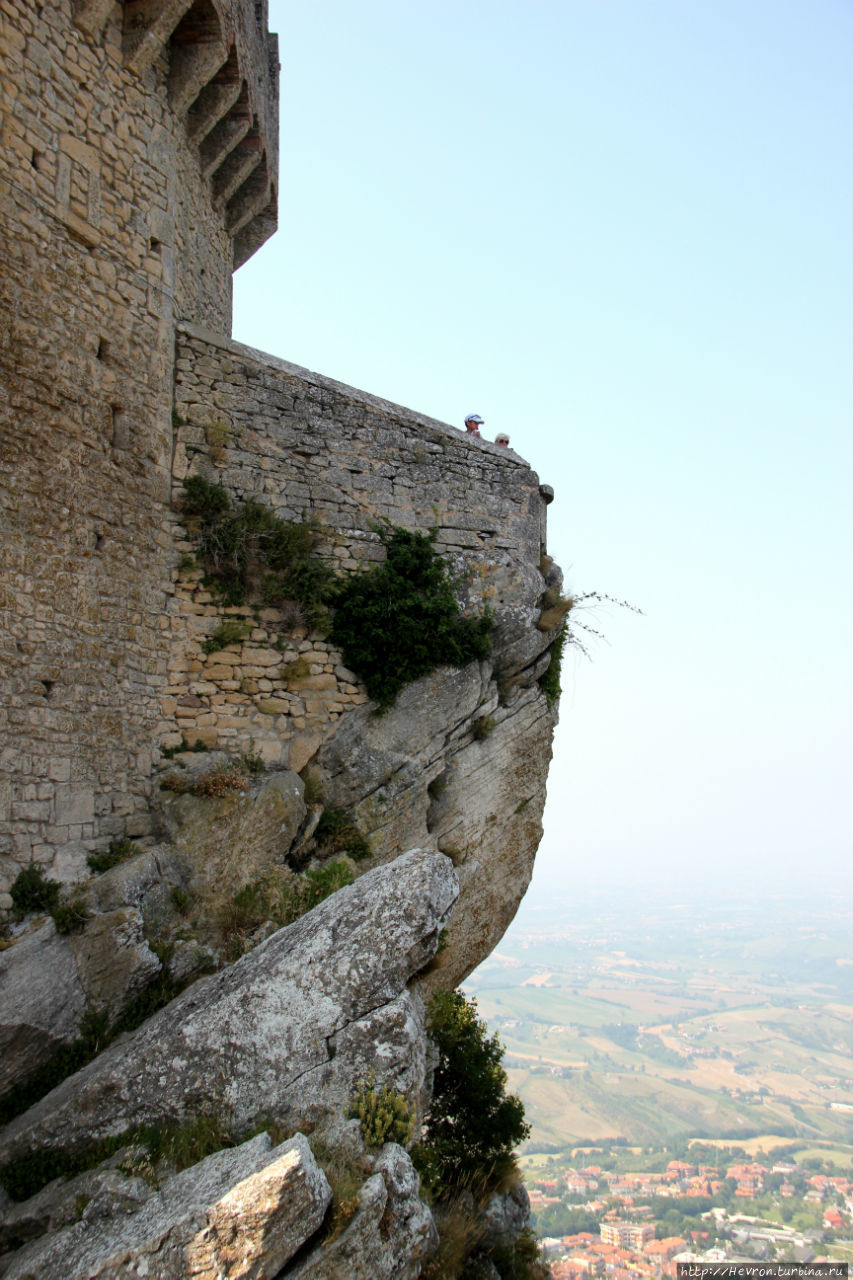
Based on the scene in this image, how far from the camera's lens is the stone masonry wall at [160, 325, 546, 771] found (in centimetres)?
982

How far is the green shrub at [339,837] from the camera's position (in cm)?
982

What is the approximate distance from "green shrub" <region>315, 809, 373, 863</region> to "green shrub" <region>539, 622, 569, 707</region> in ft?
11.8

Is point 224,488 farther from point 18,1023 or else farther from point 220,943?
point 18,1023

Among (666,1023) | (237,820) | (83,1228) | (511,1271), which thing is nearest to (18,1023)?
(83,1228)

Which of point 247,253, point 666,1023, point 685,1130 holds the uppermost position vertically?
point 247,253

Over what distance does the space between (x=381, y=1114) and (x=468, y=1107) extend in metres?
4.48

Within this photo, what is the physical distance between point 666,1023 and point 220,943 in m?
119

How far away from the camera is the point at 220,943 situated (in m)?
8.05

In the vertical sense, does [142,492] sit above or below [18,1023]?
above

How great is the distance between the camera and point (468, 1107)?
9.66m

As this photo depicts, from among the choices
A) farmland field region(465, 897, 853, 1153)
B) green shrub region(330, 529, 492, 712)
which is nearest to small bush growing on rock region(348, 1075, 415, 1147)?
green shrub region(330, 529, 492, 712)

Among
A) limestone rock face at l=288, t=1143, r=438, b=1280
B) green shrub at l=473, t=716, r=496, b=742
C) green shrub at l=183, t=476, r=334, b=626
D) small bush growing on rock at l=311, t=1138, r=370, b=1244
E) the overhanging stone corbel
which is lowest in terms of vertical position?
limestone rock face at l=288, t=1143, r=438, b=1280

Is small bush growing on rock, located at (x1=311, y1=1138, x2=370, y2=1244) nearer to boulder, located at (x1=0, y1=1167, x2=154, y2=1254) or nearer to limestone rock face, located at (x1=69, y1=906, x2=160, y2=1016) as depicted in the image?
boulder, located at (x1=0, y1=1167, x2=154, y2=1254)

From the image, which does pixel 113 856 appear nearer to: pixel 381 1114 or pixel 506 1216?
pixel 381 1114
